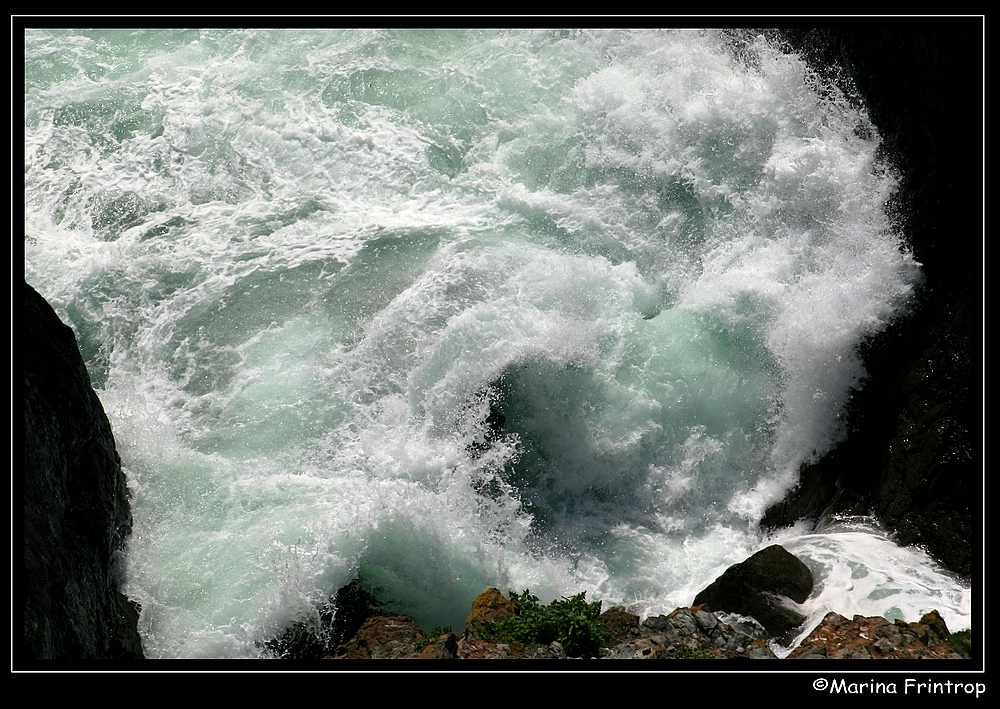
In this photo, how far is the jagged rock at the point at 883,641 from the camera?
729cm

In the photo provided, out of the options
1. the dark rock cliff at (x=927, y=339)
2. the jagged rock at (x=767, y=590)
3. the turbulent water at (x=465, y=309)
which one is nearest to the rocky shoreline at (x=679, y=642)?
the jagged rock at (x=767, y=590)

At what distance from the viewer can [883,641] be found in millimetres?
7457

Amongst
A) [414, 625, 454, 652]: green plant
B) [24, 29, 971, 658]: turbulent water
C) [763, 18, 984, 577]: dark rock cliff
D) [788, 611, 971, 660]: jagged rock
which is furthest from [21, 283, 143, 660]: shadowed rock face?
[763, 18, 984, 577]: dark rock cliff

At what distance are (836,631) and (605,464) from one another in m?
3.83

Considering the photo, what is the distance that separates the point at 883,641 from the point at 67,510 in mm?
8032

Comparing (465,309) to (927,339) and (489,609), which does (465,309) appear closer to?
(489,609)

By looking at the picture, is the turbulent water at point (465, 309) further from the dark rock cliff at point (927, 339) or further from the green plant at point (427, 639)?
the green plant at point (427, 639)

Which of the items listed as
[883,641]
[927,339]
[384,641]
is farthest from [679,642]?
[927,339]

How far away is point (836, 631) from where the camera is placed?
7957mm

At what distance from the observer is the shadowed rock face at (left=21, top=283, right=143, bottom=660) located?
732 cm

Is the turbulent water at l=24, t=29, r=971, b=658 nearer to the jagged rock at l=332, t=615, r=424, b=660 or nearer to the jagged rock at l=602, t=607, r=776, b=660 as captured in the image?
the jagged rock at l=332, t=615, r=424, b=660

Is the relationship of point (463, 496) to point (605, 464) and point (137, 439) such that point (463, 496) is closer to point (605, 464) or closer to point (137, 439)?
point (605, 464)

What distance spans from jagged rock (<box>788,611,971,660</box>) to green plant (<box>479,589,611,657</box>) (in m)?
1.80

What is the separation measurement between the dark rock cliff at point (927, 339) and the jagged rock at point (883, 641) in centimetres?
146
